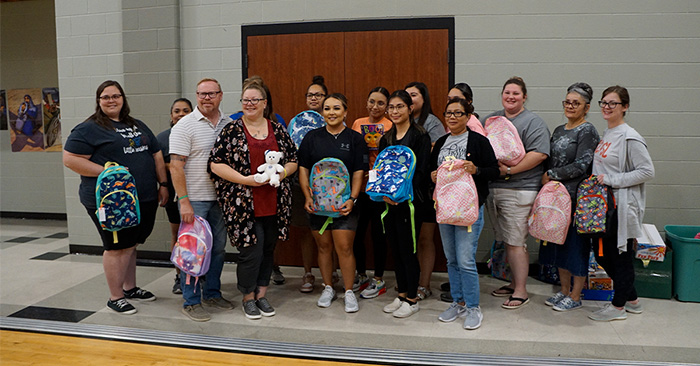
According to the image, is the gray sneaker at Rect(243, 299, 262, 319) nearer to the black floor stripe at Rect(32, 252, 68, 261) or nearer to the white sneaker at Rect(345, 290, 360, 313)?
the white sneaker at Rect(345, 290, 360, 313)

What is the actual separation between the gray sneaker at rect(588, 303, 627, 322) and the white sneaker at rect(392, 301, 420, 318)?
120 cm

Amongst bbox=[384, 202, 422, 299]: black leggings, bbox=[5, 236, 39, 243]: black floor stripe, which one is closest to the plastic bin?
bbox=[384, 202, 422, 299]: black leggings

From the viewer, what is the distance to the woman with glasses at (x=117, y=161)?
358 cm

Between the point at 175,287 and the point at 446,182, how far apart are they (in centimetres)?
237

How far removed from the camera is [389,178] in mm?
3477

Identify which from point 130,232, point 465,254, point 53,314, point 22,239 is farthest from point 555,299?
point 22,239

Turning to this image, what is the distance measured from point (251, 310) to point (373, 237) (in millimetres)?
1093

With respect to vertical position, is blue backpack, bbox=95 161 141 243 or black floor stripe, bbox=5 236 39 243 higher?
blue backpack, bbox=95 161 141 243

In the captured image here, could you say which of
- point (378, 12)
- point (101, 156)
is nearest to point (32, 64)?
point (101, 156)

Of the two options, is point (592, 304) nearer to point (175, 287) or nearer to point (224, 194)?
point (224, 194)

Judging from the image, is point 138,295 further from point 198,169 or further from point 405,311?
point 405,311

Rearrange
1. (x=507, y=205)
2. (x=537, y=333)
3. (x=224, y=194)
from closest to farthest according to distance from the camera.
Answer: (x=537, y=333)
(x=224, y=194)
(x=507, y=205)

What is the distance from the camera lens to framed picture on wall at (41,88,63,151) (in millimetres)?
7348

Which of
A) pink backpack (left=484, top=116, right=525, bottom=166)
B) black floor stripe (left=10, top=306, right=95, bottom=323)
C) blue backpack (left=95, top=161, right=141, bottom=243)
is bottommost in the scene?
black floor stripe (left=10, top=306, right=95, bottom=323)
